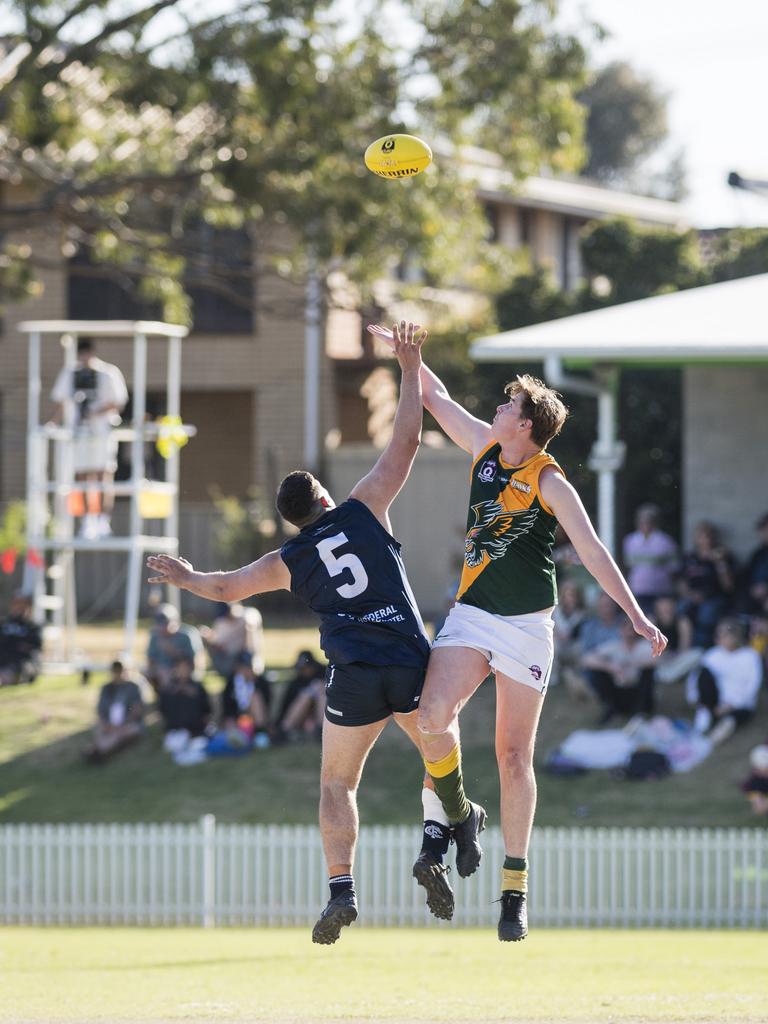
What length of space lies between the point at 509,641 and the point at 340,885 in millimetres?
1421

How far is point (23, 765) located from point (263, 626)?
24.6 ft

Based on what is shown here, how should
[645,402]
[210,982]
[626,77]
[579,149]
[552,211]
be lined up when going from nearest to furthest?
1. [210,982]
2. [579,149]
3. [645,402]
4. [552,211]
5. [626,77]

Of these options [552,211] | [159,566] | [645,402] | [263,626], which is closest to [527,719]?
[159,566]

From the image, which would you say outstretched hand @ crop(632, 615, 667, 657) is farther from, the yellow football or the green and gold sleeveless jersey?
the yellow football

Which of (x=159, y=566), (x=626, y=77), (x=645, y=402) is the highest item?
(x=626, y=77)

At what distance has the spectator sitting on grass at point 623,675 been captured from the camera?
63.9ft

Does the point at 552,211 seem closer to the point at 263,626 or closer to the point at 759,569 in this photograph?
the point at 263,626

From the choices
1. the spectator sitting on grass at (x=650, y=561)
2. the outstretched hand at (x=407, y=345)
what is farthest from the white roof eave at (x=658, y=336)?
the outstretched hand at (x=407, y=345)

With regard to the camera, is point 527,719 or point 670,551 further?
point 670,551

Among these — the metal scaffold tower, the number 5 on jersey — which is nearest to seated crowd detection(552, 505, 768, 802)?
the metal scaffold tower

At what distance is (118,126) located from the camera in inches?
1074

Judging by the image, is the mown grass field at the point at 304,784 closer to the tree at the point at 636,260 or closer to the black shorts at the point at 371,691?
the black shorts at the point at 371,691

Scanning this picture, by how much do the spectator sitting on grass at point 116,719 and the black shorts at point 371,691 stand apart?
1254 centimetres

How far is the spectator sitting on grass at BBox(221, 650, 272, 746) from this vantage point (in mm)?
20406
